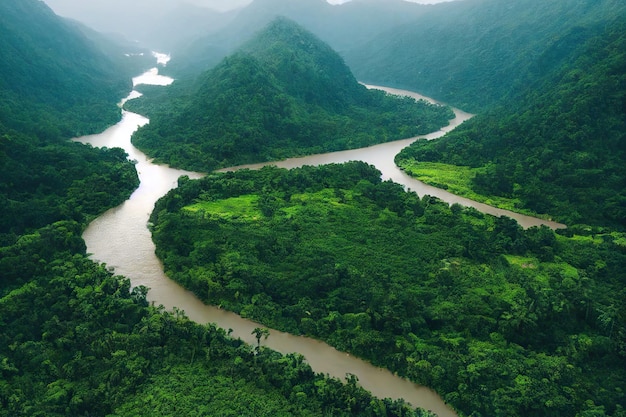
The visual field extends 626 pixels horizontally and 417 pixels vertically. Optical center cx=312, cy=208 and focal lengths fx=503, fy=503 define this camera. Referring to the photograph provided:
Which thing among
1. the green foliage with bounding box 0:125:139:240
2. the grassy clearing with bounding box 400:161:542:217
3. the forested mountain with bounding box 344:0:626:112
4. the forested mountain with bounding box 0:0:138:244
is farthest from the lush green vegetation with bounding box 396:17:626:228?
the forested mountain with bounding box 0:0:138:244

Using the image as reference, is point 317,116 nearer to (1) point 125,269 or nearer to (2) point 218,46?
(1) point 125,269

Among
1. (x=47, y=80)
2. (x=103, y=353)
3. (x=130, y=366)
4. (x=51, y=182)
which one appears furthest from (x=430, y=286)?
(x=47, y=80)

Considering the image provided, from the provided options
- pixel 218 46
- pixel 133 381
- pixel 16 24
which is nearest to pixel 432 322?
pixel 133 381

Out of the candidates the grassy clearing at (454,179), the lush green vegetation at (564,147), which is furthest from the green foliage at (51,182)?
the lush green vegetation at (564,147)

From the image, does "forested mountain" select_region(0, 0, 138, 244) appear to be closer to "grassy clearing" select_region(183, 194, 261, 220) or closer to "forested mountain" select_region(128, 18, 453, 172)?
"forested mountain" select_region(128, 18, 453, 172)

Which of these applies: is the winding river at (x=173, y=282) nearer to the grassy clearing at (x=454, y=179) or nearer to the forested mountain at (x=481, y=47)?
the grassy clearing at (x=454, y=179)

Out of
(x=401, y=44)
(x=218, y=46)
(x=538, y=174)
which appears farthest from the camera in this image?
(x=218, y=46)
